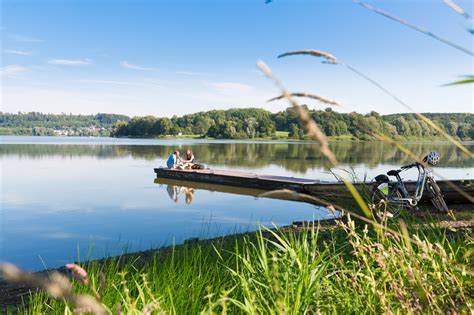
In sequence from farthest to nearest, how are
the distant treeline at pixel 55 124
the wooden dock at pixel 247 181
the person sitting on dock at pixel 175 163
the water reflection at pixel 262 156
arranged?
the distant treeline at pixel 55 124 → the water reflection at pixel 262 156 → the person sitting on dock at pixel 175 163 → the wooden dock at pixel 247 181

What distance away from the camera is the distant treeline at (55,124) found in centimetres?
16175

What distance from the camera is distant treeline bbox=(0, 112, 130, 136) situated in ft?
531

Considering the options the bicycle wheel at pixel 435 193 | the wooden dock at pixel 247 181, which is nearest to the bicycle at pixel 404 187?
the bicycle wheel at pixel 435 193

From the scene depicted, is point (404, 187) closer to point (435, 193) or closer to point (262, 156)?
point (435, 193)

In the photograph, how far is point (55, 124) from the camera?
583ft

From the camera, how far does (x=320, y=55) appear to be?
0.68 m

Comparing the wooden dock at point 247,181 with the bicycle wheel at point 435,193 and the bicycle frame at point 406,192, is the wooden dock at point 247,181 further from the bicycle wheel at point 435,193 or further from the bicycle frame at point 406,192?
the bicycle frame at point 406,192

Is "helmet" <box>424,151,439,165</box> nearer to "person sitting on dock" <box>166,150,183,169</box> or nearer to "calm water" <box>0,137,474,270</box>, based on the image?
"calm water" <box>0,137,474,270</box>

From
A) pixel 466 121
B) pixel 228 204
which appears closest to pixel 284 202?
pixel 228 204

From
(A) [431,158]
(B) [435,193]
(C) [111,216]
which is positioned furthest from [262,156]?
(A) [431,158]

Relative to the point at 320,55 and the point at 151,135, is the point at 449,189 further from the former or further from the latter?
the point at 151,135

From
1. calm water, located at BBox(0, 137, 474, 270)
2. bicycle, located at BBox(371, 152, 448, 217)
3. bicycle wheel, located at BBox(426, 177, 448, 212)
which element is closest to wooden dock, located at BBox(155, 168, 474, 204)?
calm water, located at BBox(0, 137, 474, 270)

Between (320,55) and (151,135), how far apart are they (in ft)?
405

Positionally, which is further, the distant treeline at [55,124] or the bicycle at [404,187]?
the distant treeline at [55,124]
